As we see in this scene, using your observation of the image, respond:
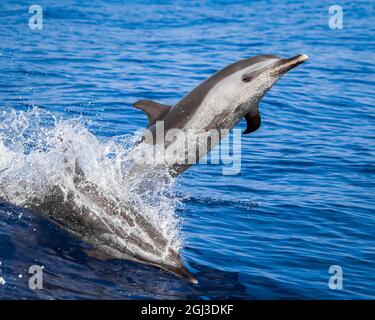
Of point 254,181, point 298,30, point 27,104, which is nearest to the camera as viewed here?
point 254,181

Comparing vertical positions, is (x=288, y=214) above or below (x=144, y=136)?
below

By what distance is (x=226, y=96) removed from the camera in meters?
10.4

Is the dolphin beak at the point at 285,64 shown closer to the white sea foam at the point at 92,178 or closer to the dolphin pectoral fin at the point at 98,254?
the white sea foam at the point at 92,178

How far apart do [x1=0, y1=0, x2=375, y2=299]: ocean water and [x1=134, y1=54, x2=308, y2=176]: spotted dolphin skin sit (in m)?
1.08

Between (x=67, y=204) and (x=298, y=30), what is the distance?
58.8ft

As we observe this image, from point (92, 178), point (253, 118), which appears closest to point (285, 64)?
point (253, 118)

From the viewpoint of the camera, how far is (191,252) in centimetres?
981

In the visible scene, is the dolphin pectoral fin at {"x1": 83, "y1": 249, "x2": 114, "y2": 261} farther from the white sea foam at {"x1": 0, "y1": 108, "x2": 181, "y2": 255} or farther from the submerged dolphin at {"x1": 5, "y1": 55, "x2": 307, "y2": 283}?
the white sea foam at {"x1": 0, "y1": 108, "x2": 181, "y2": 255}

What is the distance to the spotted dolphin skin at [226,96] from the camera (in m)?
10.4

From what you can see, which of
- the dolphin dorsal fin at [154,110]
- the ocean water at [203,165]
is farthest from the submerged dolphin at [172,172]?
the ocean water at [203,165]

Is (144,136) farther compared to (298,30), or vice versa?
(298,30)
